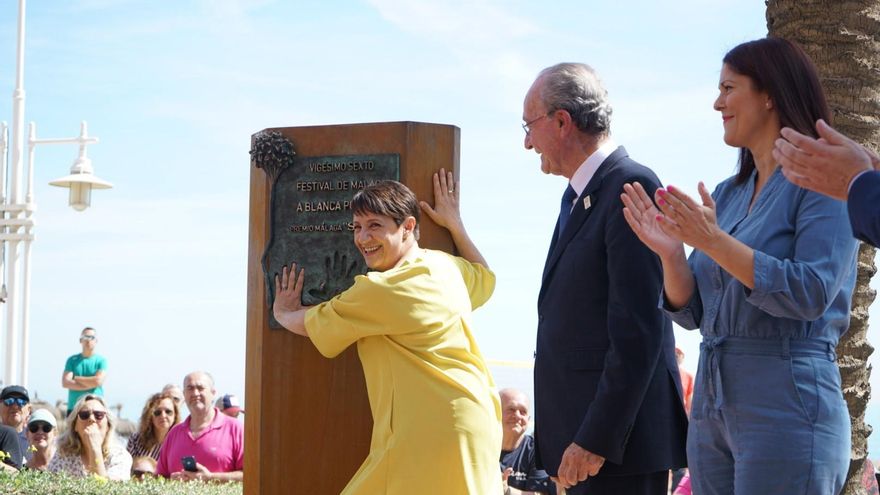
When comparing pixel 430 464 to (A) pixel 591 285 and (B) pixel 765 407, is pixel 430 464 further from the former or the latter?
(B) pixel 765 407

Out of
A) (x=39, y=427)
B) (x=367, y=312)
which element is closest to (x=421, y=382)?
(x=367, y=312)

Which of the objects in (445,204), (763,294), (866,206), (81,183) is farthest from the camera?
(81,183)

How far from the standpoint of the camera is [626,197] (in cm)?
360

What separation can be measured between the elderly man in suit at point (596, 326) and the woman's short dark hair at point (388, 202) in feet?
2.70

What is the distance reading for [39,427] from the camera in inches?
397

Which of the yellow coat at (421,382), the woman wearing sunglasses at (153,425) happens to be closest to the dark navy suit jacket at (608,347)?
the yellow coat at (421,382)

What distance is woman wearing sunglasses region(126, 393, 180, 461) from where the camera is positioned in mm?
9922

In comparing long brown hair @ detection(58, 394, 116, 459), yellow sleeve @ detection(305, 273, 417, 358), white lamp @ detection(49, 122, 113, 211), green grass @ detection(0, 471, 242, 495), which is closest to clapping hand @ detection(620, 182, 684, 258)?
yellow sleeve @ detection(305, 273, 417, 358)

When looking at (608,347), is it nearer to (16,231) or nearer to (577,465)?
(577,465)

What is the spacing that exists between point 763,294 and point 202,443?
6.41m

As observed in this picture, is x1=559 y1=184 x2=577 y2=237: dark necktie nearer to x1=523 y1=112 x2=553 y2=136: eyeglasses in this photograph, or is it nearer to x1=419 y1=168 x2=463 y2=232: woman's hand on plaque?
x1=523 y1=112 x2=553 y2=136: eyeglasses

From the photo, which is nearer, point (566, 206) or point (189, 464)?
point (566, 206)

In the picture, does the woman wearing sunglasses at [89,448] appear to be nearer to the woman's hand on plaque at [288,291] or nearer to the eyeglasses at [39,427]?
the eyeglasses at [39,427]

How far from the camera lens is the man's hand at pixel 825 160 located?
269 cm
